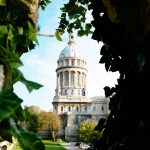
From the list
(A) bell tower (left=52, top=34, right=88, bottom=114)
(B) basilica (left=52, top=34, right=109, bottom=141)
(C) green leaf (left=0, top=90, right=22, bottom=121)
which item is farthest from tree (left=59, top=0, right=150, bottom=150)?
(A) bell tower (left=52, top=34, right=88, bottom=114)

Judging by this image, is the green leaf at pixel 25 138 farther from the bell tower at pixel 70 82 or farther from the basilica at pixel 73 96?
the bell tower at pixel 70 82

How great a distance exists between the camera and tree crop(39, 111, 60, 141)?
259ft

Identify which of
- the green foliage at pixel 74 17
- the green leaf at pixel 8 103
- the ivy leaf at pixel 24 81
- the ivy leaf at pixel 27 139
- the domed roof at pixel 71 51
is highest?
the domed roof at pixel 71 51

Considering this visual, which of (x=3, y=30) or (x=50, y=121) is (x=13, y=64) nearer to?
(x=3, y=30)

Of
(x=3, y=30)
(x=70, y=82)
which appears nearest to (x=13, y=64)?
(x=3, y=30)

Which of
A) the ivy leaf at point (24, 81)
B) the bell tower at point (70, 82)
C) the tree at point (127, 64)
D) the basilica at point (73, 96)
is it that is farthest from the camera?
the bell tower at point (70, 82)

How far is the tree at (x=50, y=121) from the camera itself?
259ft

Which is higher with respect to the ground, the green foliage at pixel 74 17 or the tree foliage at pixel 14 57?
the green foliage at pixel 74 17

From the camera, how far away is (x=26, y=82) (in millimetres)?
1219

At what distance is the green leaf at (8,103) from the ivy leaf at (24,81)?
94 mm

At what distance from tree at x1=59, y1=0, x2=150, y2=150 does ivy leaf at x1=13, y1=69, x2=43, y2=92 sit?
1.23 ft

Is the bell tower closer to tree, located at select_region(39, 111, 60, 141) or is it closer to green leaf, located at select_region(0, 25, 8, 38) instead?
tree, located at select_region(39, 111, 60, 141)

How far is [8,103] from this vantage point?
42.0 inches

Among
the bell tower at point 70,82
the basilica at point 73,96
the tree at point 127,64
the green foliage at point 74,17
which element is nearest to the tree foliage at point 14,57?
the tree at point 127,64
